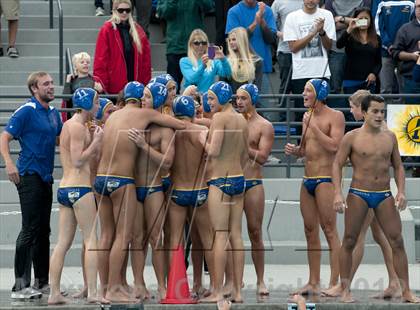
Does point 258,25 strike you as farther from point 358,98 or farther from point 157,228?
point 157,228

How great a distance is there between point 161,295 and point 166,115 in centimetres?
186

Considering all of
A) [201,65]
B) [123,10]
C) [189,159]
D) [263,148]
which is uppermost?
[123,10]

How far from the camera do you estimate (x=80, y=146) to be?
15742mm

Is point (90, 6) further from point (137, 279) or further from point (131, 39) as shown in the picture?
point (137, 279)

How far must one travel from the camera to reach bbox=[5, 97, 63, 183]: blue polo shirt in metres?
16.3

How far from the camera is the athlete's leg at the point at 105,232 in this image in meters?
16.0

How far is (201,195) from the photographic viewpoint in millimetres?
16078

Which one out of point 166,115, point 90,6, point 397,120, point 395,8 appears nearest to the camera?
point 166,115

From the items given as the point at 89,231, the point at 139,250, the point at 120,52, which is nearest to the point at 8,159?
the point at 89,231

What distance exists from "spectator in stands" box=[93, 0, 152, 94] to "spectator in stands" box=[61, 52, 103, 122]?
41 centimetres

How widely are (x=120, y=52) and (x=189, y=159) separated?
3956mm

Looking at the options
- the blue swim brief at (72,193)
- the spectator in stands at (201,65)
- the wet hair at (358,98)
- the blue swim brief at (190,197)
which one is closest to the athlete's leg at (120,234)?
the blue swim brief at (72,193)

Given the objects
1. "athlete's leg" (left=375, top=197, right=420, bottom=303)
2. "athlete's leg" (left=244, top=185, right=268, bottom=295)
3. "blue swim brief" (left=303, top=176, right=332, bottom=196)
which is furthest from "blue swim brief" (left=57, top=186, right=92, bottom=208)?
"athlete's leg" (left=375, top=197, right=420, bottom=303)

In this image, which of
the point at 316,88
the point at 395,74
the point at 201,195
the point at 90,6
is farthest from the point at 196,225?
the point at 90,6
